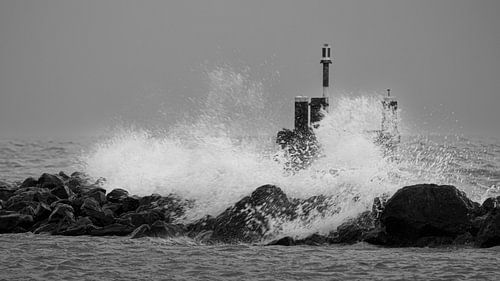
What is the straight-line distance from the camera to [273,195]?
21.1m

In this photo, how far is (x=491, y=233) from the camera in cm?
1831

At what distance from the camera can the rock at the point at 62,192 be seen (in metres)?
24.5

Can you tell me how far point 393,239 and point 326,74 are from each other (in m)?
9.88

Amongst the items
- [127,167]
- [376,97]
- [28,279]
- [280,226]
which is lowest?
[28,279]

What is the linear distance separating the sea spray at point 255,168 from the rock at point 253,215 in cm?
27

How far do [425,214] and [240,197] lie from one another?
4.95m

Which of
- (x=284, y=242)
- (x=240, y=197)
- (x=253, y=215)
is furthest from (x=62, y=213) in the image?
(x=284, y=242)

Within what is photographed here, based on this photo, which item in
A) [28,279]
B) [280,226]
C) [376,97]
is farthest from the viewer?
[376,97]

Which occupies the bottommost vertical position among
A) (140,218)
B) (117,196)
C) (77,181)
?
(140,218)

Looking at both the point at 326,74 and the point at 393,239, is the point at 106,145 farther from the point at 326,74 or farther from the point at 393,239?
the point at 393,239

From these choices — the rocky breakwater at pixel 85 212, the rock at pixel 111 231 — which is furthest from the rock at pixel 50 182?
the rock at pixel 111 231

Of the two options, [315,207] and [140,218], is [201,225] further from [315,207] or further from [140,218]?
[315,207]

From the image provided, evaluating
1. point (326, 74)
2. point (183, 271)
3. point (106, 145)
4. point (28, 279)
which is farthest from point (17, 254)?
point (106, 145)

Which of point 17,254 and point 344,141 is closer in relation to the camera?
point 17,254
